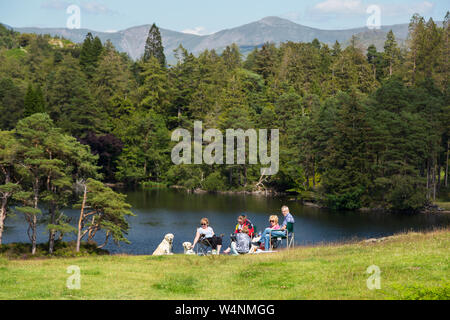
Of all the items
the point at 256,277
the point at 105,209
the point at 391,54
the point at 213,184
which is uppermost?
the point at 391,54

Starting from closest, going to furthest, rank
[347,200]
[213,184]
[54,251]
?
[54,251]
[347,200]
[213,184]

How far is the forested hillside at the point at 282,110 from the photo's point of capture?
4847cm

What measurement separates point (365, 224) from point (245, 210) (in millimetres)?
10318

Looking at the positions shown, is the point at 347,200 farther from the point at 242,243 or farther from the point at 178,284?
the point at 178,284

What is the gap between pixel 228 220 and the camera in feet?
130

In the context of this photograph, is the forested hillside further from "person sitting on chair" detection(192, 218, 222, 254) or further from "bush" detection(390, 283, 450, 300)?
"bush" detection(390, 283, 450, 300)

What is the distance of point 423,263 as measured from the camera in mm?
11328

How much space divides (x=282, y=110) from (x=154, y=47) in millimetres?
32196

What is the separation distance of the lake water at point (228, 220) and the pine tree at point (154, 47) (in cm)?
3867

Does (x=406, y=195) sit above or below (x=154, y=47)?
below

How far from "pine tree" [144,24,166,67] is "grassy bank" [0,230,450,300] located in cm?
7661

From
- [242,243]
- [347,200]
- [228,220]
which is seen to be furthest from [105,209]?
[347,200]

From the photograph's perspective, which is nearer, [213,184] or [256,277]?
[256,277]

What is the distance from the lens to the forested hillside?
48.5m
